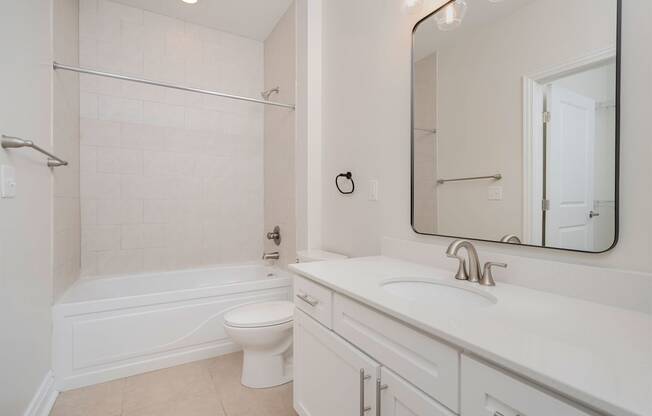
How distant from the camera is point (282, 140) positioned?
2.73 meters

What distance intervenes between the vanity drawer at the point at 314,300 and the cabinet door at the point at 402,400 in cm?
30

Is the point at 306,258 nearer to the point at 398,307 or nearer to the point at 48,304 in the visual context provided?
the point at 398,307

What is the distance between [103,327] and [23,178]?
0.98m

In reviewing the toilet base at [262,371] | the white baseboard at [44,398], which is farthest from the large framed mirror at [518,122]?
the white baseboard at [44,398]

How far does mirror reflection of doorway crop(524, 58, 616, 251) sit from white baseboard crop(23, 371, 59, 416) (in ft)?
7.29

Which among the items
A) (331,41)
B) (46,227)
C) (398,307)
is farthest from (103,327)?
(331,41)

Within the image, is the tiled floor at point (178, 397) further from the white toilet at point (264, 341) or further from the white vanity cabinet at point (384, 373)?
the white vanity cabinet at point (384, 373)

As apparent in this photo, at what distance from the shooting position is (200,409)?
1.60m

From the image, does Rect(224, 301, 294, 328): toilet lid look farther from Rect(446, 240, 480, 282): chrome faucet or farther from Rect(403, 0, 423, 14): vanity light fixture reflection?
Rect(403, 0, 423, 14): vanity light fixture reflection

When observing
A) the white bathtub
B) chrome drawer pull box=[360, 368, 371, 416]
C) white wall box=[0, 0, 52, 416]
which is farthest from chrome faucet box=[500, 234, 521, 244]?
white wall box=[0, 0, 52, 416]

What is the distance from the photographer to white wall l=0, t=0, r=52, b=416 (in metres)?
1.15

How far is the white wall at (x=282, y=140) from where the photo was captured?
2.55m

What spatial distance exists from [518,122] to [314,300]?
0.98 metres

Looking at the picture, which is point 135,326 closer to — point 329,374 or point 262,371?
point 262,371
